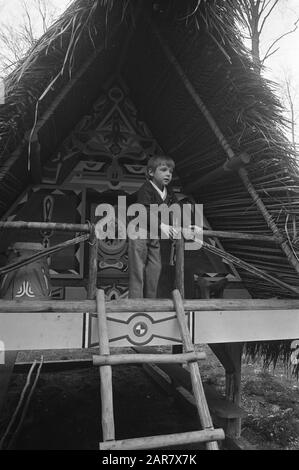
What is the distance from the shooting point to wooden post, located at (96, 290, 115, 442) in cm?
204

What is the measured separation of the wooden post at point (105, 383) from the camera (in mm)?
2035

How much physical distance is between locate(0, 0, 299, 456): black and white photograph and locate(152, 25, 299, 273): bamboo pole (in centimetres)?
1

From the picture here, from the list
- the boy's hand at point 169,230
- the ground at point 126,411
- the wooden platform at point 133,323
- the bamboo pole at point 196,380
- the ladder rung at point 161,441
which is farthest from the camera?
the ground at point 126,411

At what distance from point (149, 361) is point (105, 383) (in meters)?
0.29

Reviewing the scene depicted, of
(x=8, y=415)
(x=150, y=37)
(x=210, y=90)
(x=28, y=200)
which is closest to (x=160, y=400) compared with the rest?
(x=8, y=415)

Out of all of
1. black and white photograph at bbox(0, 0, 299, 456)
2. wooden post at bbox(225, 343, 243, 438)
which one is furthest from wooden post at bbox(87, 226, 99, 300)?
wooden post at bbox(225, 343, 243, 438)

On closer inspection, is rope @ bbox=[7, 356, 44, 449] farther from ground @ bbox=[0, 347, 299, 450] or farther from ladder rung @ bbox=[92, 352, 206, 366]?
ladder rung @ bbox=[92, 352, 206, 366]

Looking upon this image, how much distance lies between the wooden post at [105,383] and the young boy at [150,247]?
1.62 feet

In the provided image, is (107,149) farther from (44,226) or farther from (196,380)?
(196,380)

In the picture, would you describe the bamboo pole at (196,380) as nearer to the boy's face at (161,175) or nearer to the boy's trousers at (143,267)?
the boy's trousers at (143,267)

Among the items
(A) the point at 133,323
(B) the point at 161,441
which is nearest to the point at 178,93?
(A) the point at 133,323

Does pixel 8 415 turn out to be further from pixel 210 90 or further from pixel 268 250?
pixel 210 90

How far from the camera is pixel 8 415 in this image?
4652 millimetres

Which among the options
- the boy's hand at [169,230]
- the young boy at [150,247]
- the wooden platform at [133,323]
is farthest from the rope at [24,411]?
the boy's hand at [169,230]
